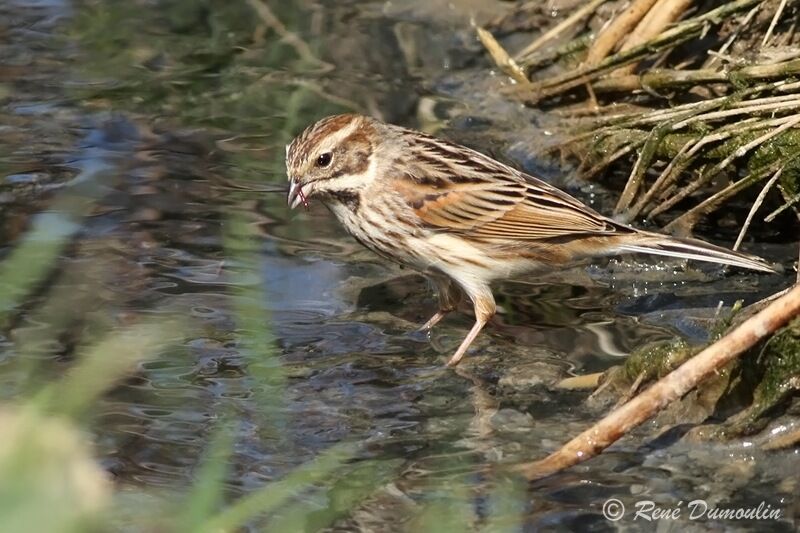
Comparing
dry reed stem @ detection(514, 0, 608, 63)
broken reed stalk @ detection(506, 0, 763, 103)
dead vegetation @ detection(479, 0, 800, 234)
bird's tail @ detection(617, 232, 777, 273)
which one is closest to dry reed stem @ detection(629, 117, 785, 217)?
dead vegetation @ detection(479, 0, 800, 234)

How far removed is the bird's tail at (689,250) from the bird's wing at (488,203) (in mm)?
119

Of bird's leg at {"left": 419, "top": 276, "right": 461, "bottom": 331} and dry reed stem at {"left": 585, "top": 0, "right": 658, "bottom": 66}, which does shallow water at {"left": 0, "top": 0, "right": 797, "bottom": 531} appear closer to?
bird's leg at {"left": 419, "top": 276, "right": 461, "bottom": 331}

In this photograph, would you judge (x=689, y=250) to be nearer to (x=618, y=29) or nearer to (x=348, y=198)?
(x=348, y=198)

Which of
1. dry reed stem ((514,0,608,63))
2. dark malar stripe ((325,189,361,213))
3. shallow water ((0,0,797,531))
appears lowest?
shallow water ((0,0,797,531))

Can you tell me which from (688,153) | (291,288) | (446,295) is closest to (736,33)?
(688,153)

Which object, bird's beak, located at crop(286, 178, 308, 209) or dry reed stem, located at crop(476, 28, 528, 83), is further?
dry reed stem, located at crop(476, 28, 528, 83)

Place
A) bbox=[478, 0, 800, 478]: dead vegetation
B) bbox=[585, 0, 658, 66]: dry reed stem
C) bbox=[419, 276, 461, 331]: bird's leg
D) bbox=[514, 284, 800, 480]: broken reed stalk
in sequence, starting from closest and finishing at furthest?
bbox=[514, 284, 800, 480]: broken reed stalk
bbox=[478, 0, 800, 478]: dead vegetation
bbox=[419, 276, 461, 331]: bird's leg
bbox=[585, 0, 658, 66]: dry reed stem

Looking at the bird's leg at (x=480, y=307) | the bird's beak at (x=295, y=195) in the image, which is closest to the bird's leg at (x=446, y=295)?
the bird's leg at (x=480, y=307)

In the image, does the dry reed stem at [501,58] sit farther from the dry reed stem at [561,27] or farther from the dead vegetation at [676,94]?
the dry reed stem at [561,27]

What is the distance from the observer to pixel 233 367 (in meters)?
6.37

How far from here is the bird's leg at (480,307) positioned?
7.10m

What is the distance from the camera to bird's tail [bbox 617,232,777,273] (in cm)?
698


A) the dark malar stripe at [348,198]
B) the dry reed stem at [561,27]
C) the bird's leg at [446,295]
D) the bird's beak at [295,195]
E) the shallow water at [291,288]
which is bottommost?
the bird's leg at [446,295]

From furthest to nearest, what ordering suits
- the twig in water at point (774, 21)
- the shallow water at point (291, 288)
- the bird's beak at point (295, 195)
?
the twig in water at point (774, 21) → the bird's beak at point (295, 195) → the shallow water at point (291, 288)
